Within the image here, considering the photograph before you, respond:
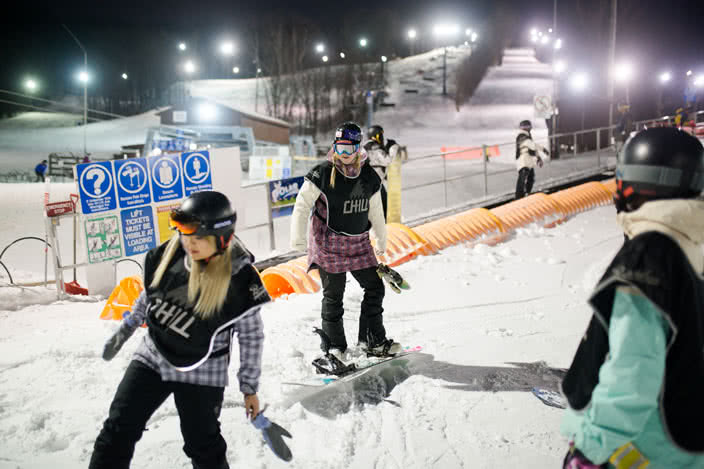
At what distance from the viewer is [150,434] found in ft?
10.7

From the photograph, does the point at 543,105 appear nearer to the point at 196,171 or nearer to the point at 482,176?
the point at 482,176

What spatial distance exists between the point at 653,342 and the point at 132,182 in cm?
644

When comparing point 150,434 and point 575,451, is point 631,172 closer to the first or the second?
point 575,451

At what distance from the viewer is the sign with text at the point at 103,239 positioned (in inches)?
254

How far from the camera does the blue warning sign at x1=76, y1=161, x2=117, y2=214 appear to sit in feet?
20.7

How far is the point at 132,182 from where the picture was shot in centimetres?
669

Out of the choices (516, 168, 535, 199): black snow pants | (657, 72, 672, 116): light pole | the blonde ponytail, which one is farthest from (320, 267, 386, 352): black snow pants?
(657, 72, 672, 116): light pole

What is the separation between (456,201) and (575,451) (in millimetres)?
13005

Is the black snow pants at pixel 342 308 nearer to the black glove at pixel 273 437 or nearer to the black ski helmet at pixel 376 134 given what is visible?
the black glove at pixel 273 437

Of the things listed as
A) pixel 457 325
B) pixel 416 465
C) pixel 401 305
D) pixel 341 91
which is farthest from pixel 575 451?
pixel 341 91

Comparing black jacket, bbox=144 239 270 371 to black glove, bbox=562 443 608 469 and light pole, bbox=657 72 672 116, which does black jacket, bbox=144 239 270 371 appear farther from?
light pole, bbox=657 72 672 116

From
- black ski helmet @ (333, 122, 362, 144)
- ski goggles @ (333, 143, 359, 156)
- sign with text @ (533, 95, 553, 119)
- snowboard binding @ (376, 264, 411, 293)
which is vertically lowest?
snowboard binding @ (376, 264, 411, 293)

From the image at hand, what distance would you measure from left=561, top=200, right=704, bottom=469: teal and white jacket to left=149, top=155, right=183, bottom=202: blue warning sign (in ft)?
20.7

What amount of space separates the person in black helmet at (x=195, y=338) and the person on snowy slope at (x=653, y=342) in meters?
1.42
